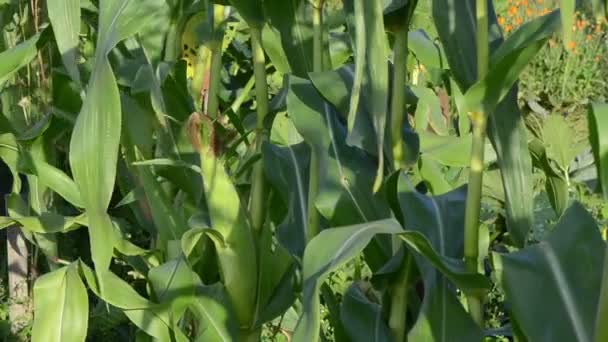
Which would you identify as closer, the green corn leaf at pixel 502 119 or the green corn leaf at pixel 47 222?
the green corn leaf at pixel 502 119

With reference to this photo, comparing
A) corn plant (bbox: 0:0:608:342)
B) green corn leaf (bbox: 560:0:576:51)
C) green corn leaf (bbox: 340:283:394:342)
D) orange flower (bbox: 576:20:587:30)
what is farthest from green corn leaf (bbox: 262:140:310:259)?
orange flower (bbox: 576:20:587:30)

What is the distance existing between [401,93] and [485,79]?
17 centimetres

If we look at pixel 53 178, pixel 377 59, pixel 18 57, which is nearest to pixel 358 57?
pixel 377 59

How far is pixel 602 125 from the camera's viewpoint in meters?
1.09

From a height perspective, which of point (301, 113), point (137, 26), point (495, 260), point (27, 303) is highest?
point (137, 26)

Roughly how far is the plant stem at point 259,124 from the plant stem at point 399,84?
11.2 inches

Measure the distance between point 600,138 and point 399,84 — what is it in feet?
0.98

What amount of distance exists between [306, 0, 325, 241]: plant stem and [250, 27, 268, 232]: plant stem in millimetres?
128

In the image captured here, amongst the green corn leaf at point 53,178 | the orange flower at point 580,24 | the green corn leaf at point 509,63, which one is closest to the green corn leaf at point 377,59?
the green corn leaf at point 509,63

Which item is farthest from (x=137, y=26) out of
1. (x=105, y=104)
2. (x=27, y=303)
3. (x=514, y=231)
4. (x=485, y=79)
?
(x=27, y=303)

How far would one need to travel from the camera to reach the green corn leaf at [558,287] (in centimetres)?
124

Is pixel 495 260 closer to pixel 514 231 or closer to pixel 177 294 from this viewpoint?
pixel 514 231

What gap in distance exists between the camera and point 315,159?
144 centimetres

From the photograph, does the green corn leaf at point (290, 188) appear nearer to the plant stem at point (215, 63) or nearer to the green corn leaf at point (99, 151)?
the plant stem at point (215, 63)
